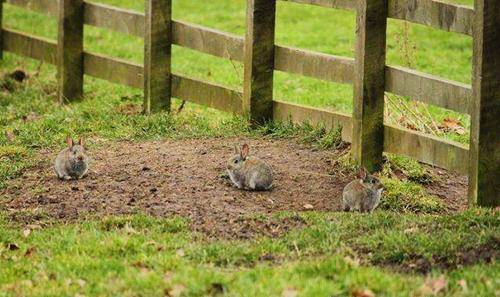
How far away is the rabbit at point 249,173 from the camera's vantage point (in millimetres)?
9703

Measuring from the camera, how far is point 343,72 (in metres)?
10.9

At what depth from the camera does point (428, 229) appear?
8.16m

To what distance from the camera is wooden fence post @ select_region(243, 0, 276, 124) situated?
1166cm

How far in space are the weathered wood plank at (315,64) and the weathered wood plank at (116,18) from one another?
7.69ft

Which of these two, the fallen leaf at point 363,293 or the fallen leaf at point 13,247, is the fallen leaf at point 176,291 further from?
the fallen leaf at point 13,247

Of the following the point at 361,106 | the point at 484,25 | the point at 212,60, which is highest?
the point at 484,25

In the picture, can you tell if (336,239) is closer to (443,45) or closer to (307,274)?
(307,274)

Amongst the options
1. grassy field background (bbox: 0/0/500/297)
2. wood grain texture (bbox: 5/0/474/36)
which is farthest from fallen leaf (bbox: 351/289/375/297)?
wood grain texture (bbox: 5/0/474/36)

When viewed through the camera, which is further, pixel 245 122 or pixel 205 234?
pixel 245 122

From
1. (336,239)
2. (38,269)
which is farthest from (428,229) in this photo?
(38,269)

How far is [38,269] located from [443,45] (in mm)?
11186

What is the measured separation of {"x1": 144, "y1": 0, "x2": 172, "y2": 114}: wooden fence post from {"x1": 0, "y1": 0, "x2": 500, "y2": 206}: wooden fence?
11 millimetres

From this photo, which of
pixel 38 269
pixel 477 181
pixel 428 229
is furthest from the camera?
pixel 477 181

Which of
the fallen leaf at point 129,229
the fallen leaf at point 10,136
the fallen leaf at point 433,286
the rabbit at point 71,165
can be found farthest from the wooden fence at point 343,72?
the fallen leaf at point 129,229
